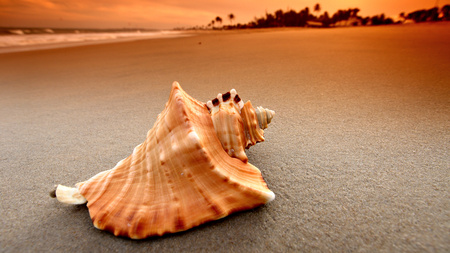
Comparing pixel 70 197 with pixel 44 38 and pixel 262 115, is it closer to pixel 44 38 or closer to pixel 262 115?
pixel 262 115

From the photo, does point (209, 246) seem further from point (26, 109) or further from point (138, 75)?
point (138, 75)

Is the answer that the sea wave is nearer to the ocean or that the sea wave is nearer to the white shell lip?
the ocean

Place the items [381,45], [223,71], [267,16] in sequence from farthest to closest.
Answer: [267,16] → [381,45] → [223,71]

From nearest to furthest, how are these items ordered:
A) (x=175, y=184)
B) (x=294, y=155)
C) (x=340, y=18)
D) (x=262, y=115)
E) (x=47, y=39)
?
1. (x=175, y=184)
2. (x=262, y=115)
3. (x=294, y=155)
4. (x=47, y=39)
5. (x=340, y=18)

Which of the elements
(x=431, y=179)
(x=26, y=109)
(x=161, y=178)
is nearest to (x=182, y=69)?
(x=26, y=109)

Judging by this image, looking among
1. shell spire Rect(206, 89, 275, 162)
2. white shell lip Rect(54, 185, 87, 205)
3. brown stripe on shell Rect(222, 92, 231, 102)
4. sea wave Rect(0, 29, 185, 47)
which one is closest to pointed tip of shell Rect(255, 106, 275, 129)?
shell spire Rect(206, 89, 275, 162)

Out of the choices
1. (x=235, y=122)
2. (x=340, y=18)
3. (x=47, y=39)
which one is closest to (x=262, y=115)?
(x=235, y=122)

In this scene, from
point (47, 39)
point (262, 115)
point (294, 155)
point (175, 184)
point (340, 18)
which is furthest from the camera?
point (340, 18)

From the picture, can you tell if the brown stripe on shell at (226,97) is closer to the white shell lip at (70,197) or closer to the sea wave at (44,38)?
the white shell lip at (70,197)
